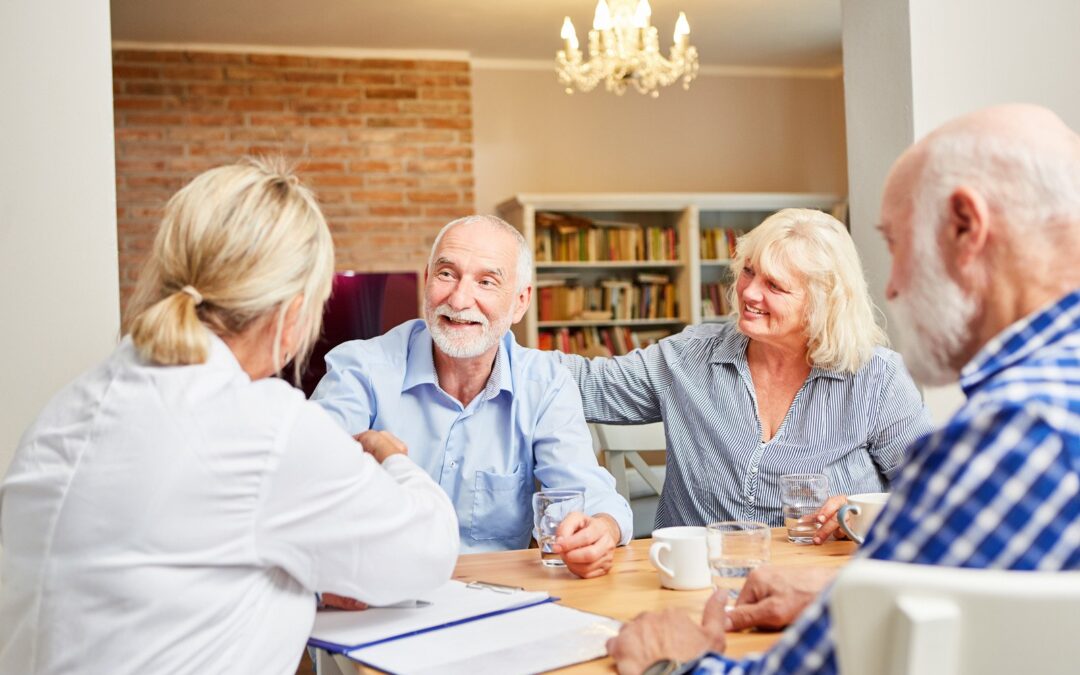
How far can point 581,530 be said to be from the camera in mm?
1680

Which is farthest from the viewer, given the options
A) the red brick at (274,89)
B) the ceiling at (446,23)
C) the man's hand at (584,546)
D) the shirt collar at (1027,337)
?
the red brick at (274,89)

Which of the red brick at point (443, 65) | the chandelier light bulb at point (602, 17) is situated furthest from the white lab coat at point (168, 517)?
the red brick at point (443, 65)

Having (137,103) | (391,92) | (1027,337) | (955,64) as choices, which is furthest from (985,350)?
(137,103)

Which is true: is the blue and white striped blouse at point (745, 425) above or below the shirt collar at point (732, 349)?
below

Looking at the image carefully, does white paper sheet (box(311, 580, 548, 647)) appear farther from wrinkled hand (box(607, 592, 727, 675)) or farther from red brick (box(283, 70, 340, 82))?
red brick (box(283, 70, 340, 82))

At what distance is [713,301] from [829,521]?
508 centimetres

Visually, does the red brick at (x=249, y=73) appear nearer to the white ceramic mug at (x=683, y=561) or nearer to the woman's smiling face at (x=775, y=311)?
the woman's smiling face at (x=775, y=311)

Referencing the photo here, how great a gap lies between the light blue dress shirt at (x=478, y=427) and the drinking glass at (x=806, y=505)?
1.22 ft

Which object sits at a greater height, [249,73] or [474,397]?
[249,73]

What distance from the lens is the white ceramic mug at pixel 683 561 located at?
61.3 inches

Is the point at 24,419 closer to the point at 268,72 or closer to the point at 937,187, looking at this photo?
the point at 937,187

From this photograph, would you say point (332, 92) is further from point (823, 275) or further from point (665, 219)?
point (823, 275)

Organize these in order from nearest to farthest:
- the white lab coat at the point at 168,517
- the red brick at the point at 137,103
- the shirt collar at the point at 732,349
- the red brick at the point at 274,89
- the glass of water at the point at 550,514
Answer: the white lab coat at the point at 168,517 < the glass of water at the point at 550,514 < the shirt collar at the point at 732,349 < the red brick at the point at 137,103 < the red brick at the point at 274,89

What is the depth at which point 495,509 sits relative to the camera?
2.15m
